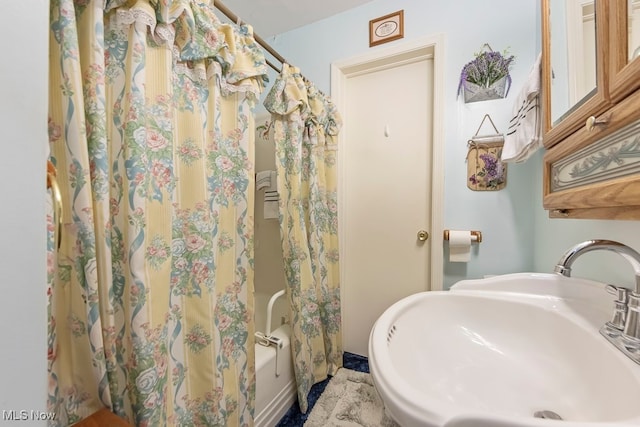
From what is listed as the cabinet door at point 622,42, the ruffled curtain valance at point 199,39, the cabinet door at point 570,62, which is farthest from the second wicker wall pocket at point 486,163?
the ruffled curtain valance at point 199,39

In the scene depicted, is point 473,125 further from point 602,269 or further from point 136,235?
point 136,235

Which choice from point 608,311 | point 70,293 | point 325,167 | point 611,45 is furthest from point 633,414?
point 325,167

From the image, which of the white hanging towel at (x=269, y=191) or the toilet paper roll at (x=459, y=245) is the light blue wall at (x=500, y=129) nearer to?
the toilet paper roll at (x=459, y=245)

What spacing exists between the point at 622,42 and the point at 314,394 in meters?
1.73

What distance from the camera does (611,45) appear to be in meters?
0.48

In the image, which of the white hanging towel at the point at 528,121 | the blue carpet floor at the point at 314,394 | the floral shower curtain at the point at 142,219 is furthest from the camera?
the blue carpet floor at the point at 314,394

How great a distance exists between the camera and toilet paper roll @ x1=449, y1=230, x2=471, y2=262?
4.20 ft

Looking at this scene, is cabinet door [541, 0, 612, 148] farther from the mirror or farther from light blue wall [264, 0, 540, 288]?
light blue wall [264, 0, 540, 288]

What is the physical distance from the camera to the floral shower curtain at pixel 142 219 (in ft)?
1.86

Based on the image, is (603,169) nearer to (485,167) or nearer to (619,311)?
(619,311)

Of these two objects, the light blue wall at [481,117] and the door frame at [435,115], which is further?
the door frame at [435,115]

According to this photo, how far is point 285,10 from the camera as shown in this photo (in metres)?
1.60

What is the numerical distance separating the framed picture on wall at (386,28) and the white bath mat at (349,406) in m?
1.92

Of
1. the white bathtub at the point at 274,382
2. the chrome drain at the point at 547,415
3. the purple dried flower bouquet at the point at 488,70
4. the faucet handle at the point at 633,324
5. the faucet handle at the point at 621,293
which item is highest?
the purple dried flower bouquet at the point at 488,70
